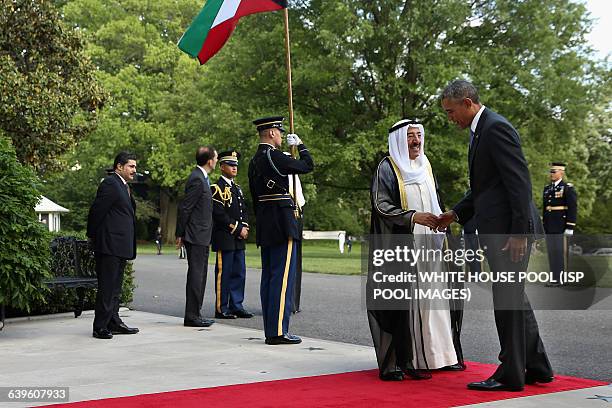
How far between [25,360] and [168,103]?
3841 centimetres

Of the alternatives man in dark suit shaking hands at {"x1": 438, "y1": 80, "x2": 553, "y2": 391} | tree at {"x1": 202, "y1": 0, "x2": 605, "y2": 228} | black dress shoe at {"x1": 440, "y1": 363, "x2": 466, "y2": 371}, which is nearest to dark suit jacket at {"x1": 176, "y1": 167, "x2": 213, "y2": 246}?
black dress shoe at {"x1": 440, "y1": 363, "x2": 466, "y2": 371}

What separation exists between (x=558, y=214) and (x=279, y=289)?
782 cm

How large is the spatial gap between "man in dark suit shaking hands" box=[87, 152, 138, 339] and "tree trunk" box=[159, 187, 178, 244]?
4357 centimetres

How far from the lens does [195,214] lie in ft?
35.9

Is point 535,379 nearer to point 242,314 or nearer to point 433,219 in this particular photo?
point 433,219

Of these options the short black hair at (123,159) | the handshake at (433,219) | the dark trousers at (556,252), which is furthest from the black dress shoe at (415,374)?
the dark trousers at (556,252)

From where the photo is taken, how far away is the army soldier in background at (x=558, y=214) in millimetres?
15000

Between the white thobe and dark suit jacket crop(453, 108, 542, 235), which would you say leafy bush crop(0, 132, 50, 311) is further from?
dark suit jacket crop(453, 108, 542, 235)

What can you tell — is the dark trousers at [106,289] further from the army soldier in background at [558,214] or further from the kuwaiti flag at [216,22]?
the army soldier in background at [558,214]

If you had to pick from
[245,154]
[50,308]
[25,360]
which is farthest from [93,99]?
[25,360]

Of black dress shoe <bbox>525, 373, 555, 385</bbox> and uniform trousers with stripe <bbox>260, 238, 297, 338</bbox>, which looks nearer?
black dress shoe <bbox>525, 373, 555, 385</bbox>

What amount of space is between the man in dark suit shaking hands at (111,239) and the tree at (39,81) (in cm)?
1102

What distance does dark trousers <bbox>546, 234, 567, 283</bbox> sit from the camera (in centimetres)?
1495

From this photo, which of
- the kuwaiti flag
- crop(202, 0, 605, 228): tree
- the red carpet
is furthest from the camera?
crop(202, 0, 605, 228): tree
